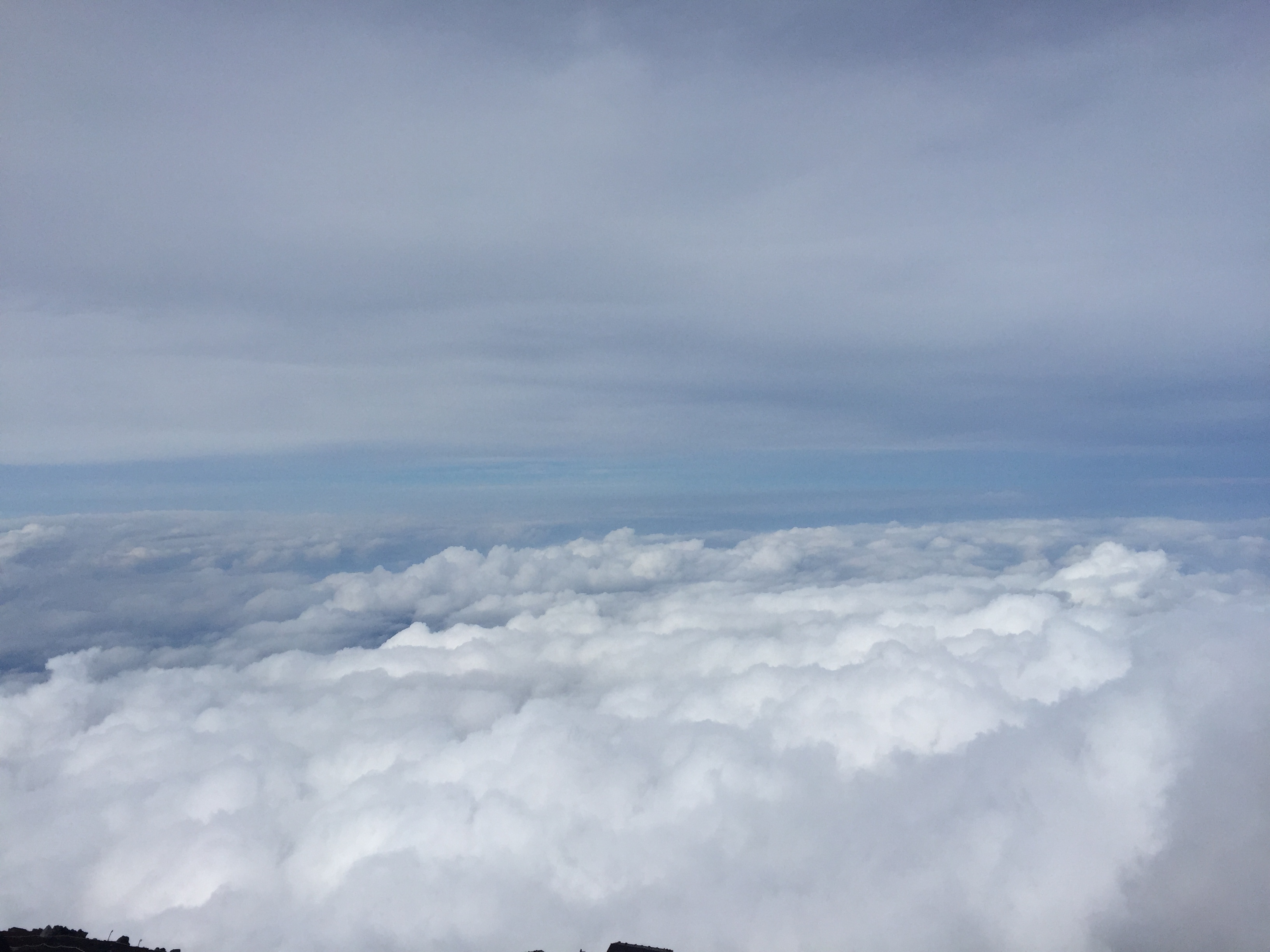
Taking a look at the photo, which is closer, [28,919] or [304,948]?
[304,948]

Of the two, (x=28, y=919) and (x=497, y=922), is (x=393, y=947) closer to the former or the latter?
(x=497, y=922)

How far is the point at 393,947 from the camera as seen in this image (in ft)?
593

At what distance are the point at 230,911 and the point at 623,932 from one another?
112 meters

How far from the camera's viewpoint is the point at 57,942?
10956cm

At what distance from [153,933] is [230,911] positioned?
62.0ft

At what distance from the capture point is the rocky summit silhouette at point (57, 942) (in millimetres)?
105125

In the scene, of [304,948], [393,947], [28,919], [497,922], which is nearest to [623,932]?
[497,922]

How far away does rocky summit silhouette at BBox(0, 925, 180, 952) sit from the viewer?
105125mm

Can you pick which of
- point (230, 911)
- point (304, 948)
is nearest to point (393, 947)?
→ point (304, 948)

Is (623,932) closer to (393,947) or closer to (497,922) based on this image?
(497,922)

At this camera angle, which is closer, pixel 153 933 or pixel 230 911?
pixel 153 933

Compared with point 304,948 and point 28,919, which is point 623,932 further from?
point 28,919

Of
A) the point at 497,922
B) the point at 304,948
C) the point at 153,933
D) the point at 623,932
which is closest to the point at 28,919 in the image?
the point at 153,933

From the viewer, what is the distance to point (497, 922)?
641ft
